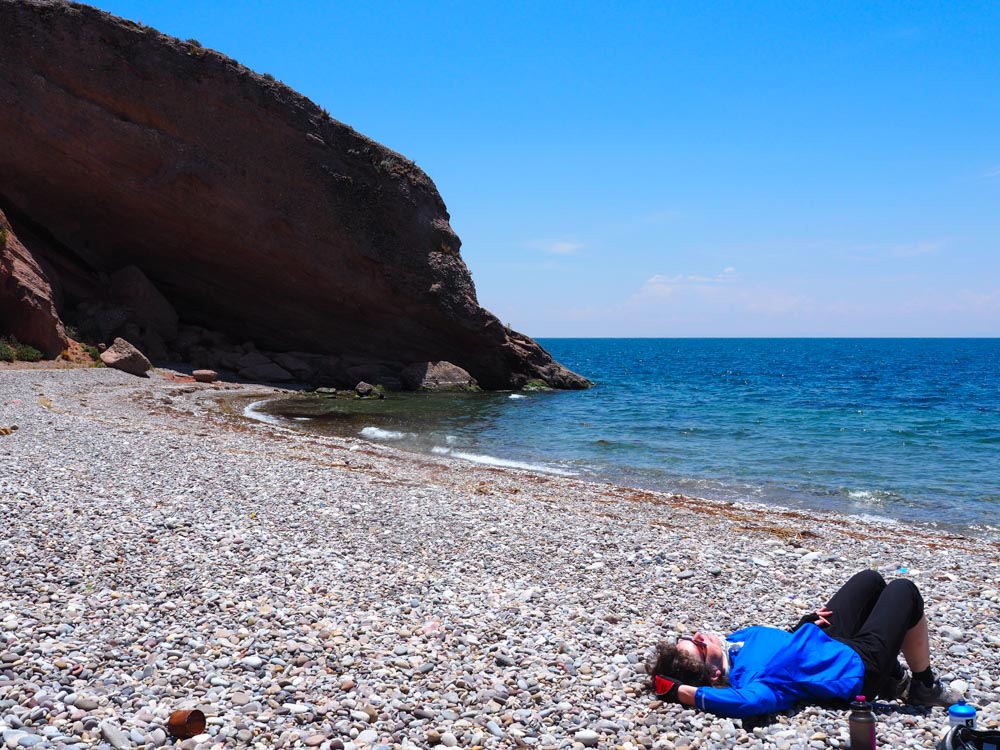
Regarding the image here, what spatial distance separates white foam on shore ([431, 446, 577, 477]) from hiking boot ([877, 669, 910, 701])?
1195cm

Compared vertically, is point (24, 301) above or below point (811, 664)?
above

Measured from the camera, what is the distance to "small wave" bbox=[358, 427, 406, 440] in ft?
74.3

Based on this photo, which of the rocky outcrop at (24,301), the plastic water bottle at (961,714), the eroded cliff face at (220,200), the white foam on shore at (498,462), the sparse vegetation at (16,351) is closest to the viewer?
the plastic water bottle at (961,714)

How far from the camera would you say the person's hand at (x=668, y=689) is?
5070 millimetres

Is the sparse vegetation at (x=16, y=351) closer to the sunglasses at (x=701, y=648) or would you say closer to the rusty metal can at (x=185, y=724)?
the rusty metal can at (x=185, y=724)

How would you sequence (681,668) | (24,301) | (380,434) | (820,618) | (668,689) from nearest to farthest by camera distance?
(668,689)
(681,668)
(820,618)
(380,434)
(24,301)

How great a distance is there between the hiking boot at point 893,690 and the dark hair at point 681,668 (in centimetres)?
119

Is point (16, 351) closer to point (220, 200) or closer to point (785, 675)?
point (220, 200)

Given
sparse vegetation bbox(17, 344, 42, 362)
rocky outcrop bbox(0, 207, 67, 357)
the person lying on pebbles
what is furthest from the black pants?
rocky outcrop bbox(0, 207, 67, 357)

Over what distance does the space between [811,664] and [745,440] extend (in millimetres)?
18541

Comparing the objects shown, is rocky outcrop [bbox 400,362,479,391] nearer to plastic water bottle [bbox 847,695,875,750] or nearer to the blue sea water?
the blue sea water

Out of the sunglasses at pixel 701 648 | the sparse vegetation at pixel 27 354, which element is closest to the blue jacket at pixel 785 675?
the sunglasses at pixel 701 648

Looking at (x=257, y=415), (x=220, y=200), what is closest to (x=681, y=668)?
(x=257, y=415)

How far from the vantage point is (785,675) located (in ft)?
16.9
